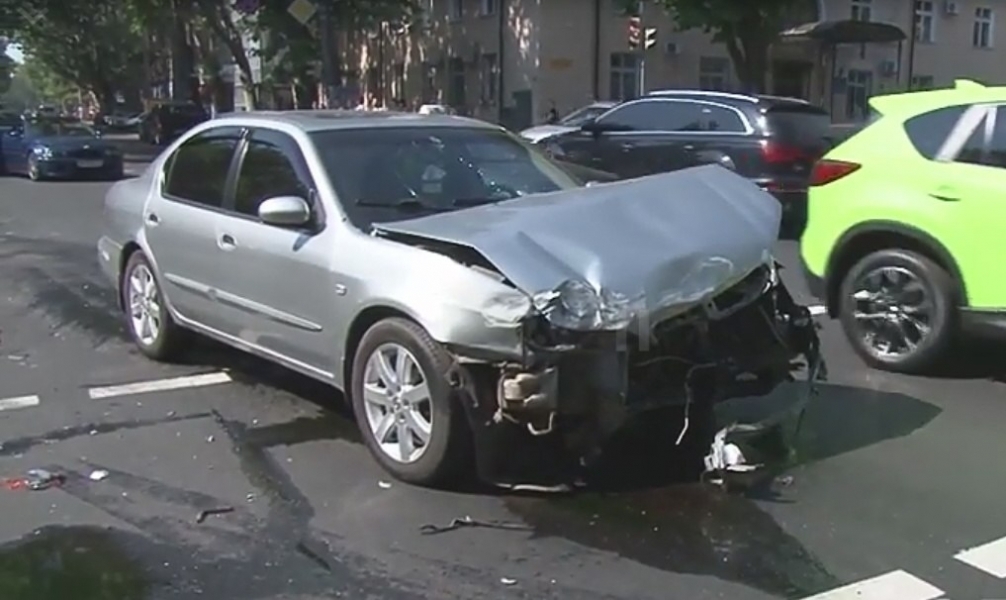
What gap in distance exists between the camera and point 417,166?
5.74 metres

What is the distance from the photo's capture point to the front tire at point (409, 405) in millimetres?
4668

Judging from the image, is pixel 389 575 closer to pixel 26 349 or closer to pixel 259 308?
pixel 259 308

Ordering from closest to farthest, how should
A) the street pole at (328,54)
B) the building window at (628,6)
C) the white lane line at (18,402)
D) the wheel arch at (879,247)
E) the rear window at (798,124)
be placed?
1. the white lane line at (18,402)
2. the wheel arch at (879,247)
3. the rear window at (798,124)
4. the street pole at (328,54)
5. the building window at (628,6)

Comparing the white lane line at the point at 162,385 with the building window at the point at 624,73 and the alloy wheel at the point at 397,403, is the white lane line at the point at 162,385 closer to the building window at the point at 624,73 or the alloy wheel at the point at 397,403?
the alloy wheel at the point at 397,403

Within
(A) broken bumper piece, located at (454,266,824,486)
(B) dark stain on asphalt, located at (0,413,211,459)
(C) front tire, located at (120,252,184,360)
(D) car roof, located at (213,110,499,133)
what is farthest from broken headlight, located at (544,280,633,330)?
(C) front tire, located at (120,252,184,360)

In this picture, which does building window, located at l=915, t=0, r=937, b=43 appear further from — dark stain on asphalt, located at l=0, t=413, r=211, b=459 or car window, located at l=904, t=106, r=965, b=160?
dark stain on asphalt, located at l=0, t=413, r=211, b=459

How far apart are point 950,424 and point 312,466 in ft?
10.9

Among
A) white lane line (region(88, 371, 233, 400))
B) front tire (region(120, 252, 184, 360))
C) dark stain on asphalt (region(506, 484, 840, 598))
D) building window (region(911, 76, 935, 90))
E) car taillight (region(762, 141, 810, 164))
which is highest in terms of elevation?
building window (region(911, 76, 935, 90))

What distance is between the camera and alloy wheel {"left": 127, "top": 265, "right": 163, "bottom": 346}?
7062 mm

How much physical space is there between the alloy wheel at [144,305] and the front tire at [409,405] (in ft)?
8.06

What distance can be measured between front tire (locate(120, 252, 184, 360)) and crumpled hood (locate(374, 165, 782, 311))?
247cm

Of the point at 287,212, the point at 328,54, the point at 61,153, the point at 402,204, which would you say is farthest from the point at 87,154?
the point at 402,204

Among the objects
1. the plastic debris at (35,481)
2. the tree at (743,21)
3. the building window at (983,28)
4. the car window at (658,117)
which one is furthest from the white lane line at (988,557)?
the building window at (983,28)

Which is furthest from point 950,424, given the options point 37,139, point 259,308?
point 37,139
